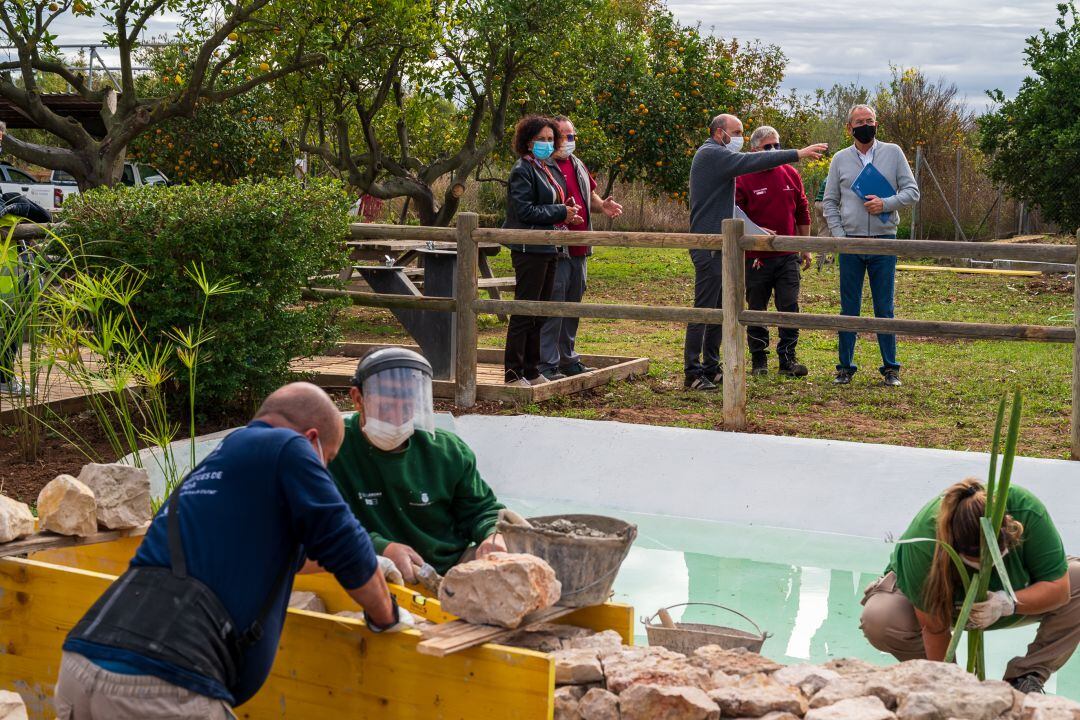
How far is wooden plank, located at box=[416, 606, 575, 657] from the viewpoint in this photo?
3.38 metres

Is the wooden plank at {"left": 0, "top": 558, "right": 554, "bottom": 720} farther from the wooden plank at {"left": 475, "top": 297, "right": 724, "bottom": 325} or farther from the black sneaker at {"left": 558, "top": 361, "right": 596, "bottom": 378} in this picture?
the black sneaker at {"left": 558, "top": 361, "right": 596, "bottom": 378}

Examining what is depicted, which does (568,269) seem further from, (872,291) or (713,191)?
(872,291)

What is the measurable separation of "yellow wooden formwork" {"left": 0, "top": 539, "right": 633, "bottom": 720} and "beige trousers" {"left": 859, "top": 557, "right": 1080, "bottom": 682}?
1.12 metres

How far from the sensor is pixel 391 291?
9.57m

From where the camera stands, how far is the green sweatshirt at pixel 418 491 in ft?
14.5

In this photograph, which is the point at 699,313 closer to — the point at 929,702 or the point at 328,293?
the point at 328,293

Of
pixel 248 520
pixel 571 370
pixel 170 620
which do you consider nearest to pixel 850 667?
pixel 248 520

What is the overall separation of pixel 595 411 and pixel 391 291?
2.00 meters

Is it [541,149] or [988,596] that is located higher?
[541,149]

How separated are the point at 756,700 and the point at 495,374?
6.21m

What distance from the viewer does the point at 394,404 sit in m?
4.20

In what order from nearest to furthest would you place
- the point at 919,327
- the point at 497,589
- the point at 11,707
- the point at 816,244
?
the point at 11,707 → the point at 497,589 → the point at 919,327 → the point at 816,244

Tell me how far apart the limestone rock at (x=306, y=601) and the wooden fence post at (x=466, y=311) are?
4.40m

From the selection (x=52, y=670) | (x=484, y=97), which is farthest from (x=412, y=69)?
(x=52, y=670)
